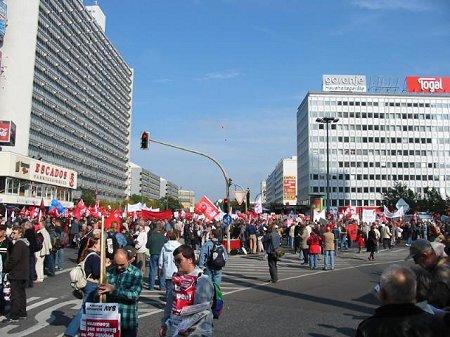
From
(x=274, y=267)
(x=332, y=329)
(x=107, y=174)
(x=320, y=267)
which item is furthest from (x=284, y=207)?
(x=107, y=174)

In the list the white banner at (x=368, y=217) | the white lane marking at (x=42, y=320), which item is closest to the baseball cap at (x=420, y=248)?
the white lane marking at (x=42, y=320)

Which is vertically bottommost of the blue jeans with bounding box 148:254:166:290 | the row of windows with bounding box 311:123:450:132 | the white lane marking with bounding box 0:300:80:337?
the white lane marking with bounding box 0:300:80:337

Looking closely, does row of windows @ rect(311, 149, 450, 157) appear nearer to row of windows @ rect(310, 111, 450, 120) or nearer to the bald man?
row of windows @ rect(310, 111, 450, 120)

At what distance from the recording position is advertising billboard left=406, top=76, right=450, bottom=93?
404 feet

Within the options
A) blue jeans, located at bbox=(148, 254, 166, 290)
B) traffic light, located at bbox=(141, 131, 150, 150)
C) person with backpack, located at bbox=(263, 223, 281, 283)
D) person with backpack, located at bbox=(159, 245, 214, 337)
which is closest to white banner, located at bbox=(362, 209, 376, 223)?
traffic light, located at bbox=(141, 131, 150, 150)

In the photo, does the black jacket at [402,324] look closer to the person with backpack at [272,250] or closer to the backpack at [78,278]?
the backpack at [78,278]

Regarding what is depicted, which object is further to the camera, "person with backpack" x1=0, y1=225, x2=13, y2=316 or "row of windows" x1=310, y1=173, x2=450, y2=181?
"row of windows" x1=310, y1=173, x2=450, y2=181

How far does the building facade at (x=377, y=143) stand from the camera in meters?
125

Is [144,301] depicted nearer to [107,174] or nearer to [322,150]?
[322,150]

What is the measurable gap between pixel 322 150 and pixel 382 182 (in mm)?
16491

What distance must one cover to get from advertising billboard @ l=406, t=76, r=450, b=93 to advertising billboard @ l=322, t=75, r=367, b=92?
417 inches

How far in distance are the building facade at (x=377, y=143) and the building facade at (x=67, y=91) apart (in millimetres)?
54886

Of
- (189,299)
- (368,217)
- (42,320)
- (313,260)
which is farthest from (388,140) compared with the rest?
(189,299)

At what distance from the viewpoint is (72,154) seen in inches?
4628
